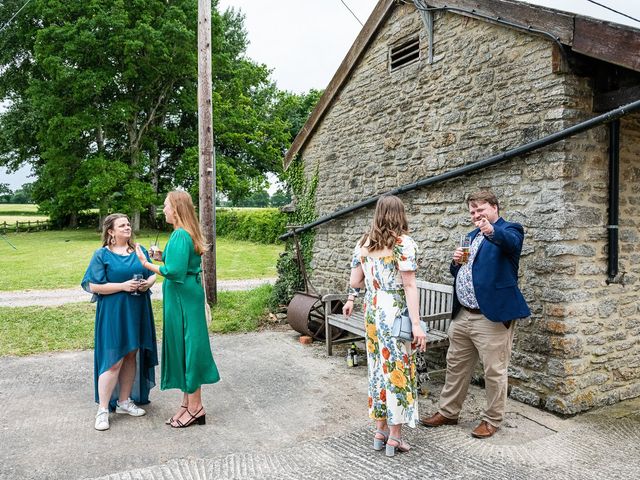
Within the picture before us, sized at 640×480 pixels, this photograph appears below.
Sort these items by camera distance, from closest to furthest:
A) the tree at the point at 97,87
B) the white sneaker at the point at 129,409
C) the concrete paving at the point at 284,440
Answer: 1. the concrete paving at the point at 284,440
2. the white sneaker at the point at 129,409
3. the tree at the point at 97,87

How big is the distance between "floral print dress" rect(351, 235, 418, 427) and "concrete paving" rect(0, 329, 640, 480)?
0.39 m

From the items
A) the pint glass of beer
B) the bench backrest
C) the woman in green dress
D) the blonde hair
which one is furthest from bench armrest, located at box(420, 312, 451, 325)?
the blonde hair

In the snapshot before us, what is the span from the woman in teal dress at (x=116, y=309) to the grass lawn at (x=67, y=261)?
9.16 meters

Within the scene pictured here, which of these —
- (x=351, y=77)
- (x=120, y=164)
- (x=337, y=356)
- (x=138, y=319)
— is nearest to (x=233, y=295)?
(x=337, y=356)

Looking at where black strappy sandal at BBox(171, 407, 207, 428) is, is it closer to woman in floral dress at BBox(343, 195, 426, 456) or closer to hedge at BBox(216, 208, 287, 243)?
woman in floral dress at BBox(343, 195, 426, 456)

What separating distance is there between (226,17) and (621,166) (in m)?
36.2

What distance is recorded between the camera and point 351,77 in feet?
24.4

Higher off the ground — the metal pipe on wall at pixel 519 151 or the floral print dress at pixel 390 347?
the metal pipe on wall at pixel 519 151

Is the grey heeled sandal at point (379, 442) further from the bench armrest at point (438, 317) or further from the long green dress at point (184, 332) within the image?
the bench armrest at point (438, 317)

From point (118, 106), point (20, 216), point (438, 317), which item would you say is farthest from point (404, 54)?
point (20, 216)

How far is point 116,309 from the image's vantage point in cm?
429

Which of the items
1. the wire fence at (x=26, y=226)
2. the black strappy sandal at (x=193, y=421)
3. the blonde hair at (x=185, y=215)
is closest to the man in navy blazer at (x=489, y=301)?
the blonde hair at (x=185, y=215)

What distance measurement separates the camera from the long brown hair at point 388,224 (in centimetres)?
361

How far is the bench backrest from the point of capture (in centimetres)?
559
